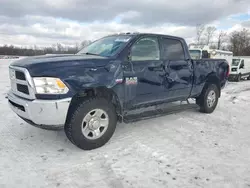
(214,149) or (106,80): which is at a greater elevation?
(106,80)

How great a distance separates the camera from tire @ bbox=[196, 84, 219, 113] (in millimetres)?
5801

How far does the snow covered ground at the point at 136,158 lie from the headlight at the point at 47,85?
1.04 meters

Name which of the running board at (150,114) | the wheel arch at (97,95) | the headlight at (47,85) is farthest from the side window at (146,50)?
the headlight at (47,85)

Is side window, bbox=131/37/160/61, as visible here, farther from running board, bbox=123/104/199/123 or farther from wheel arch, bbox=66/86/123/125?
running board, bbox=123/104/199/123

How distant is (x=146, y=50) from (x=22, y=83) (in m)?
2.33

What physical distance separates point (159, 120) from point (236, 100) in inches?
165

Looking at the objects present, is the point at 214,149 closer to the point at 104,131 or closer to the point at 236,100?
the point at 104,131

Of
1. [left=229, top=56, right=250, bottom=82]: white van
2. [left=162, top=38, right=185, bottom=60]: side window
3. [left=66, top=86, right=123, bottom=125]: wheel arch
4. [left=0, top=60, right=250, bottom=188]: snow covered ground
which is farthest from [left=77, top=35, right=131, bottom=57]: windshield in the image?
[left=229, top=56, right=250, bottom=82]: white van

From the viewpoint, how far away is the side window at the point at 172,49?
15.4ft

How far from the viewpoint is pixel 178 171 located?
3.03 meters

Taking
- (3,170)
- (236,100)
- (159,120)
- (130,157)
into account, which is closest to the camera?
(3,170)

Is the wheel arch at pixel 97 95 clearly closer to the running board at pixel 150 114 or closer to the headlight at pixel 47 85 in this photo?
the running board at pixel 150 114

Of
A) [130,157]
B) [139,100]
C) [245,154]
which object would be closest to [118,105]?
[139,100]

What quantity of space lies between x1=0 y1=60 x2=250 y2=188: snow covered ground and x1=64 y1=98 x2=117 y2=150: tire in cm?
17
